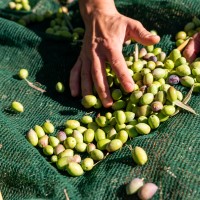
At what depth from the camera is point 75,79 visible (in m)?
2.73

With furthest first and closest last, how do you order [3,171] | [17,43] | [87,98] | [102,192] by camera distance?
[17,43], [87,98], [3,171], [102,192]

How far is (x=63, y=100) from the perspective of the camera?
2.74m

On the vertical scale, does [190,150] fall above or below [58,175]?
above

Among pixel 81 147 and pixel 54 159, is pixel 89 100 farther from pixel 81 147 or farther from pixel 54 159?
pixel 54 159

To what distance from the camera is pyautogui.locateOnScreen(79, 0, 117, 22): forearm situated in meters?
2.83

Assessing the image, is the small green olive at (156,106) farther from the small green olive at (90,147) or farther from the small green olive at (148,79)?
the small green olive at (90,147)

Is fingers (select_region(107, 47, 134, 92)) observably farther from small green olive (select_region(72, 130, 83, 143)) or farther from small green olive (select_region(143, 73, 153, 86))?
small green olive (select_region(72, 130, 83, 143))

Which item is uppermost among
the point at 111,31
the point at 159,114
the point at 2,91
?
the point at 111,31

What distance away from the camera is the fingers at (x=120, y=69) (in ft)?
7.98

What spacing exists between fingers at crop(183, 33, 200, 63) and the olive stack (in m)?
0.06

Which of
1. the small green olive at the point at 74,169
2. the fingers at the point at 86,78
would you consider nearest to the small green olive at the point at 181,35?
the fingers at the point at 86,78

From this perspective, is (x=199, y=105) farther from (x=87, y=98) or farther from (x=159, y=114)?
(x=87, y=98)

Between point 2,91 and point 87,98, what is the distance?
0.60m

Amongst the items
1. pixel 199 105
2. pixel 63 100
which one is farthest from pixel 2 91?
pixel 199 105
